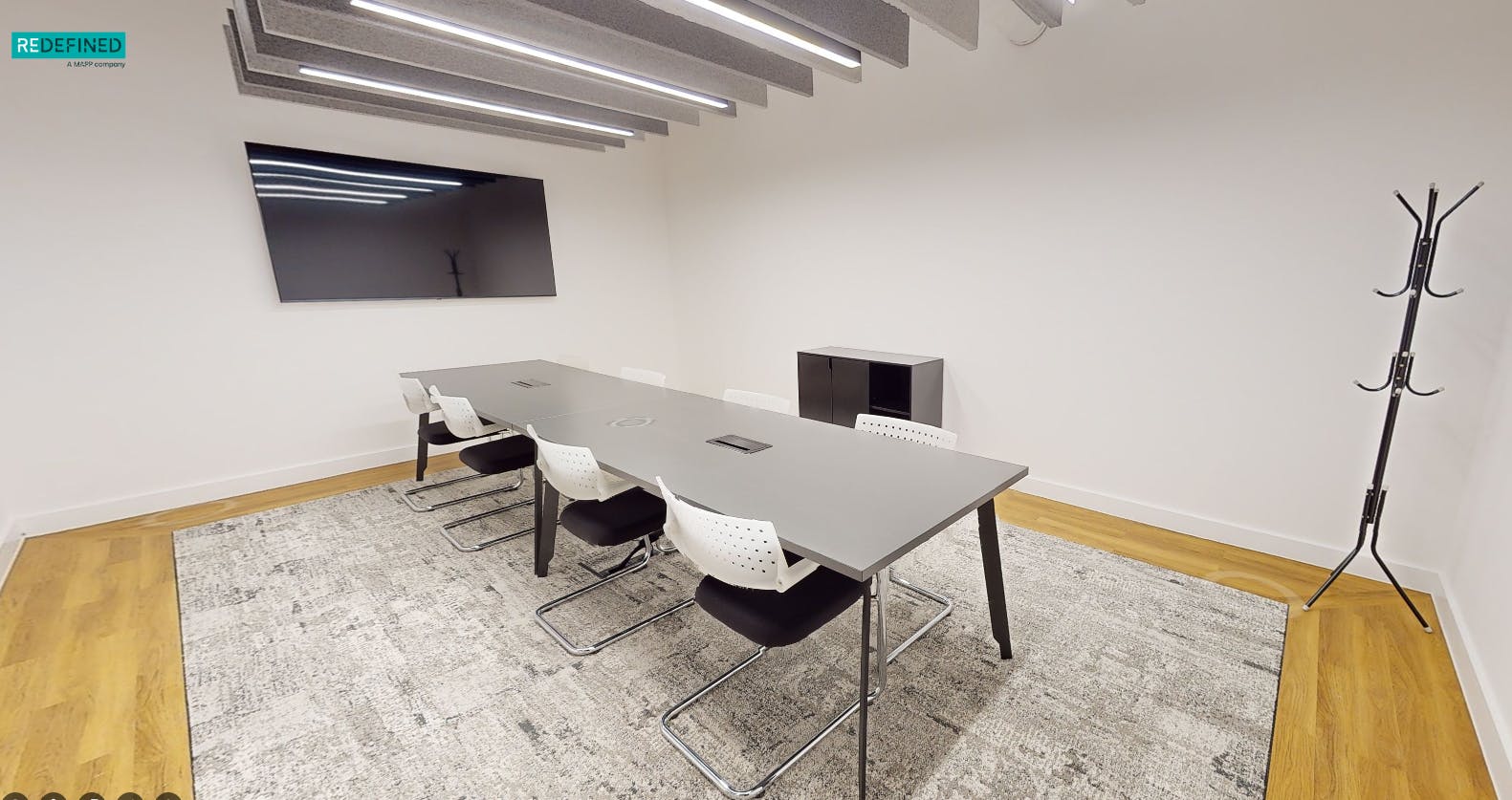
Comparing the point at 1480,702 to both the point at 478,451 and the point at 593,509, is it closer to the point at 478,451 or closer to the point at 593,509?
the point at 593,509

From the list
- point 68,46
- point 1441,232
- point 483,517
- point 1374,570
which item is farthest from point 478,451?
point 1441,232

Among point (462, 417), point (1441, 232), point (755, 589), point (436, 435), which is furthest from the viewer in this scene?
point (436, 435)

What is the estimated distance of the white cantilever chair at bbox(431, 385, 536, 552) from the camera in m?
3.02

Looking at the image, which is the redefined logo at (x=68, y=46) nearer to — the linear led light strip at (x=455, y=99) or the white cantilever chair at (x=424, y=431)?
the linear led light strip at (x=455, y=99)

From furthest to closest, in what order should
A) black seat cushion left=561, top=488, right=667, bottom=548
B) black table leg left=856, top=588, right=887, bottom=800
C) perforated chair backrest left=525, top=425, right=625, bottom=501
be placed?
black seat cushion left=561, top=488, right=667, bottom=548 < perforated chair backrest left=525, top=425, right=625, bottom=501 < black table leg left=856, top=588, right=887, bottom=800

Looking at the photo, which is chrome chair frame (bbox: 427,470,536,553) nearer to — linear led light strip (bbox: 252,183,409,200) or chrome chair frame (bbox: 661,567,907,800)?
chrome chair frame (bbox: 661,567,907,800)

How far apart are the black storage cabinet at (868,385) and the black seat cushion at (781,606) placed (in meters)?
2.08

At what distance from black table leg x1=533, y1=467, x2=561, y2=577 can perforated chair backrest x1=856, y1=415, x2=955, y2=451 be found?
4.92ft

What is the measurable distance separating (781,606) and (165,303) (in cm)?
445

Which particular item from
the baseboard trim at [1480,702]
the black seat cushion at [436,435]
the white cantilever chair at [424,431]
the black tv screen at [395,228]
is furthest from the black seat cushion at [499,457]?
the baseboard trim at [1480,702]

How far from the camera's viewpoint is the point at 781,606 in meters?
1.67

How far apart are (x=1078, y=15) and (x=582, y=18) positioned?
251 cm

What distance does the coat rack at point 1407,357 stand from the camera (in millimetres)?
1990

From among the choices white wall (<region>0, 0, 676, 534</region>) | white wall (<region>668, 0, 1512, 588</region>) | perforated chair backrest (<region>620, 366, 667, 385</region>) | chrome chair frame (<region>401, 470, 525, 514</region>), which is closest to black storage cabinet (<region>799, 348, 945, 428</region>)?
white wall (<region>668, 0, 1512, 588</region>)
